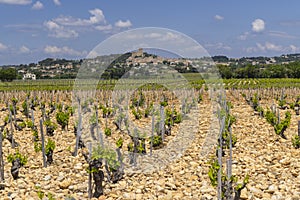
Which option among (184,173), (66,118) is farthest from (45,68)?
(184,173)

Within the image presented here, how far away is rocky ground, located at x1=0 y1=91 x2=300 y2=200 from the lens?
686 cm

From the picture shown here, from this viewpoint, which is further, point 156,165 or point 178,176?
point 156,165

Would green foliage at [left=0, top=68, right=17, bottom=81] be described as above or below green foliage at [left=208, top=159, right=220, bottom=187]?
above

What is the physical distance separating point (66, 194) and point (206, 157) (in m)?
3.93

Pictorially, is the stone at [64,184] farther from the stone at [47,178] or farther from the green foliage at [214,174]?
the green foliage at [214,174]

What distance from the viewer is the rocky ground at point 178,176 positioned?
6.86m

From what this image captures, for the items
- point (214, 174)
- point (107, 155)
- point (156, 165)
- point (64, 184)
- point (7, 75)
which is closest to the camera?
point (214, 174)

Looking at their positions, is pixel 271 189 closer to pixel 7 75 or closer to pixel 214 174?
pixel 214 174

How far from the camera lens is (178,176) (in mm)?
7891

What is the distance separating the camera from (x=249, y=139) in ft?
37.2

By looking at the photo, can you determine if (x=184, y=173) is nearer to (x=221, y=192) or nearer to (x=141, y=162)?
(x=141, y=162)

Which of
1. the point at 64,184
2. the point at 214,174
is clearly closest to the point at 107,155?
the point at 64,184

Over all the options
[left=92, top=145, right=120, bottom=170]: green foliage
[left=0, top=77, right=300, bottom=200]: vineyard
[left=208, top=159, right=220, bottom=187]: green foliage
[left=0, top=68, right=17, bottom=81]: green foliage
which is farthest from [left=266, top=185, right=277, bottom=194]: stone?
[left=0, top=68, right=17, bottom=81]: green foliage

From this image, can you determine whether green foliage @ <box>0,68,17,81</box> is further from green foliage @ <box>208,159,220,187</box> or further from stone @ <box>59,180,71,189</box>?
green foliage @ <box>208,159,220,187</box>
